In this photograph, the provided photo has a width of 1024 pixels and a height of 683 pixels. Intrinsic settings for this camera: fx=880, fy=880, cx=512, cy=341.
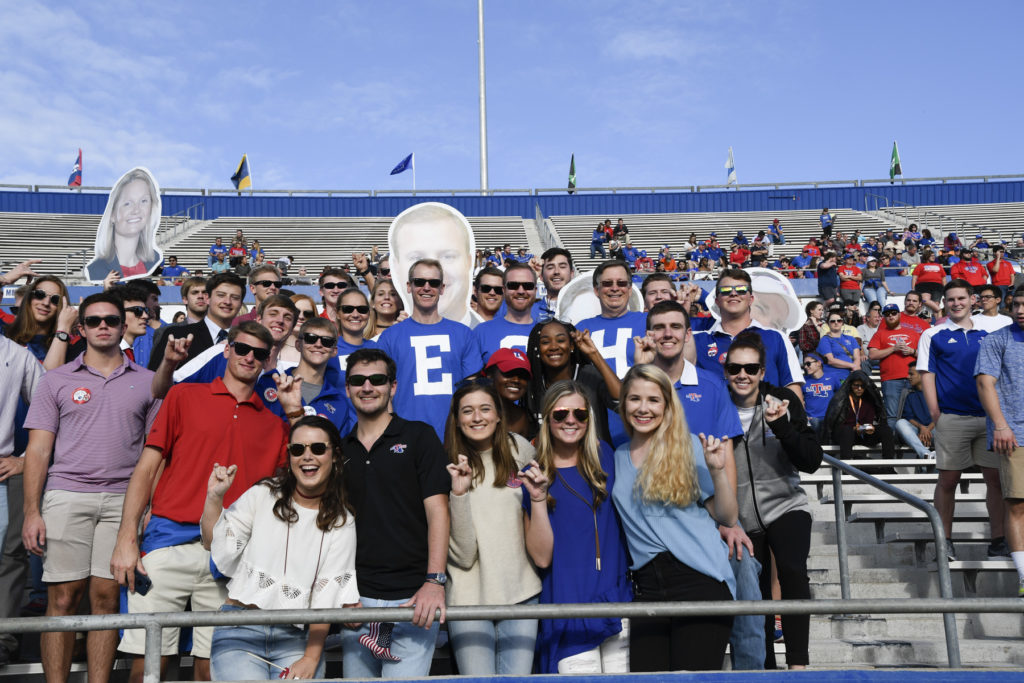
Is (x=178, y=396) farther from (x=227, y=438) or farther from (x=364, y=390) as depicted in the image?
(x=364, y=390)

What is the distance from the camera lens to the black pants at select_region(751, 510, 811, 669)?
12.7ft

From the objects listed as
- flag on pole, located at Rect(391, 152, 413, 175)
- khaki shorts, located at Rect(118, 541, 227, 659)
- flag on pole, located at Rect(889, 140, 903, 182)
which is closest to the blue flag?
flag on pole, located at Rect(391, 152, 413, 175)

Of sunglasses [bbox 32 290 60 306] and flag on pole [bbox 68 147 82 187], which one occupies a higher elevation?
flag on pole [bbox 68 147 82 187]

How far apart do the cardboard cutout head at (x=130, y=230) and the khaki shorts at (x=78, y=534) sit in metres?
3.50

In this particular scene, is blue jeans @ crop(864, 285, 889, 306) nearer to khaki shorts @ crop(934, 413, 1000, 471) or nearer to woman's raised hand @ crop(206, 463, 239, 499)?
khaki shorts @ crop(934, 413, 1000, 471)

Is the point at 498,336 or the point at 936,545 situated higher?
the point at 498,336

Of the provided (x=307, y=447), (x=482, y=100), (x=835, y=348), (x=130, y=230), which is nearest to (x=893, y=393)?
(x=835, y=348)

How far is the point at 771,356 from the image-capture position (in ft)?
16.0

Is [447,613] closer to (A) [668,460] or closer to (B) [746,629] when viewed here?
(A) [668,460]

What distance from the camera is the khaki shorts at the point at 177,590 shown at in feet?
11.9

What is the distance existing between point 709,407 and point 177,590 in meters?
2.42

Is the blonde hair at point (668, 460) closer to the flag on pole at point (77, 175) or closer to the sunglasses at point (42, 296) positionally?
the sunglasses at point (42, 296)

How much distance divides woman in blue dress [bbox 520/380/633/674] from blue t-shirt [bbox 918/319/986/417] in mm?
3219

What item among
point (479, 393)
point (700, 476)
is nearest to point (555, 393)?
point (479, 393)
